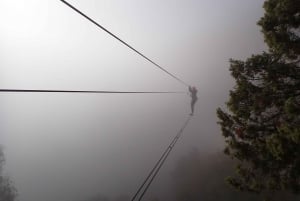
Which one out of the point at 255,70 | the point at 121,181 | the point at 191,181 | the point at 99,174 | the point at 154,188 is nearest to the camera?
the point at 255,70

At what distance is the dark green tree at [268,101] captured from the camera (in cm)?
991

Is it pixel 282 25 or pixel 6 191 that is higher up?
pixel 282 25

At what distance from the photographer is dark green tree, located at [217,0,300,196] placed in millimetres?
9906

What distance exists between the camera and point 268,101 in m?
10.7

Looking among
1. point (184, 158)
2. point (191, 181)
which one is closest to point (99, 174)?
point (184, 158)

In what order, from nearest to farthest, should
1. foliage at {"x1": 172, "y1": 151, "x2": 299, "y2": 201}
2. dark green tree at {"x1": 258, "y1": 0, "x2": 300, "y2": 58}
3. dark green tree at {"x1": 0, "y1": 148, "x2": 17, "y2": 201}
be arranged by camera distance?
1. dark green tree at {"x1": 258, "y1": 0, "x2": 300, "y2": 58}
2. foliage at {"x1": 172, "y1": 151, "x2": 299, "y2": 201}
3. dark green tree at {"x1": 0, "y1": 148, "x2": 17, "y2": 201}

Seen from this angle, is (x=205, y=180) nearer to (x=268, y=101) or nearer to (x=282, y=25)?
(x=268, y=101)

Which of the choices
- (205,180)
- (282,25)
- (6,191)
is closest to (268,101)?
(282,25)

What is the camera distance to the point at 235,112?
11.1m

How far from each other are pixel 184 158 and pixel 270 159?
179ft

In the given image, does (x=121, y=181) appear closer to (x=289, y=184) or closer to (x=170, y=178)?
(x=170, y=178)

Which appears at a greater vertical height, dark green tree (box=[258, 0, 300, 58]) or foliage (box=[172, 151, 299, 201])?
dark green tree (box=[258, 0, 300, 58])

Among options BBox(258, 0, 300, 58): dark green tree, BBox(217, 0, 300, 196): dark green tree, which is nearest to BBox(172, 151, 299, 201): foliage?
BBox(217, 0, 300, 196): dark green tree

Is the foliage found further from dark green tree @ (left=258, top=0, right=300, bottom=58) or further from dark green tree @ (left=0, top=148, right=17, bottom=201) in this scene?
dark green tree @ (left=0, top=148, right=17, bottom=201)
